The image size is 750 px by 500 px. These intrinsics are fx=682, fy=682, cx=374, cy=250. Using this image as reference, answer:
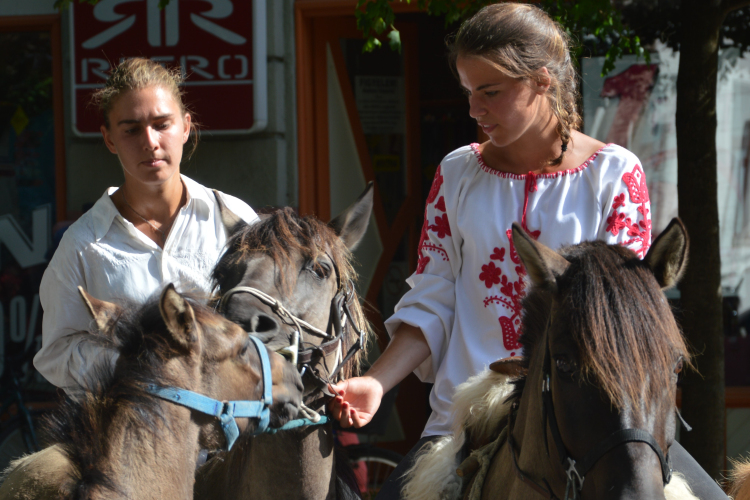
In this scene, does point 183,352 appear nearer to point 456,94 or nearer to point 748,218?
point 748,218

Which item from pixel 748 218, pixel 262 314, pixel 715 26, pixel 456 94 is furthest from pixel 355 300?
pixel 456 94

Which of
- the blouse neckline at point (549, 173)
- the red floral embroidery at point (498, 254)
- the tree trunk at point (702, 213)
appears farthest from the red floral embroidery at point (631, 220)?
the tree trunk at point (702, 213)

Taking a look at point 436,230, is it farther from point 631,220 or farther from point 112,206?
point 112,206

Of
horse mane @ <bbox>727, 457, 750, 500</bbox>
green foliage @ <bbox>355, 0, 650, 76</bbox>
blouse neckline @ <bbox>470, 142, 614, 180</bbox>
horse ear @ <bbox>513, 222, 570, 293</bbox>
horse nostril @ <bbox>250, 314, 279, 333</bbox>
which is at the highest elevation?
green foliage @ <bbox>355, 0, 650, 76</bbox>

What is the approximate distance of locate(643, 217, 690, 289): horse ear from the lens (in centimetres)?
162

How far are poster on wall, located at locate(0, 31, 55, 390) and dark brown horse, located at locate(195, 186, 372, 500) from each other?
3.83 meters

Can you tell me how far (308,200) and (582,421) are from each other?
4087 millimetres

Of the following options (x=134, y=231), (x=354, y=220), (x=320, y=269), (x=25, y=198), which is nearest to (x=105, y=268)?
(x=134, y=231)

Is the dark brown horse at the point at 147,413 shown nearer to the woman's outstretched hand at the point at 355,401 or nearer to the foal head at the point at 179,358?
the foal head at the point at 179,358

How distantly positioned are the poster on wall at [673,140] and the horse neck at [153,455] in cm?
445

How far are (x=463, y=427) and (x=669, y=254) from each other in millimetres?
902

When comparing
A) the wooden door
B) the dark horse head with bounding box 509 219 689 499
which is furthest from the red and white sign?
the dark horse head with bounding box 509 219 689 499

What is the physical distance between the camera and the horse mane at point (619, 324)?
4.94 ft

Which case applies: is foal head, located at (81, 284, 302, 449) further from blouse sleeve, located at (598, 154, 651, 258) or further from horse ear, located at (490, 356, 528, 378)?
blouse sleeve, located at (598, 154, 651, 258)
